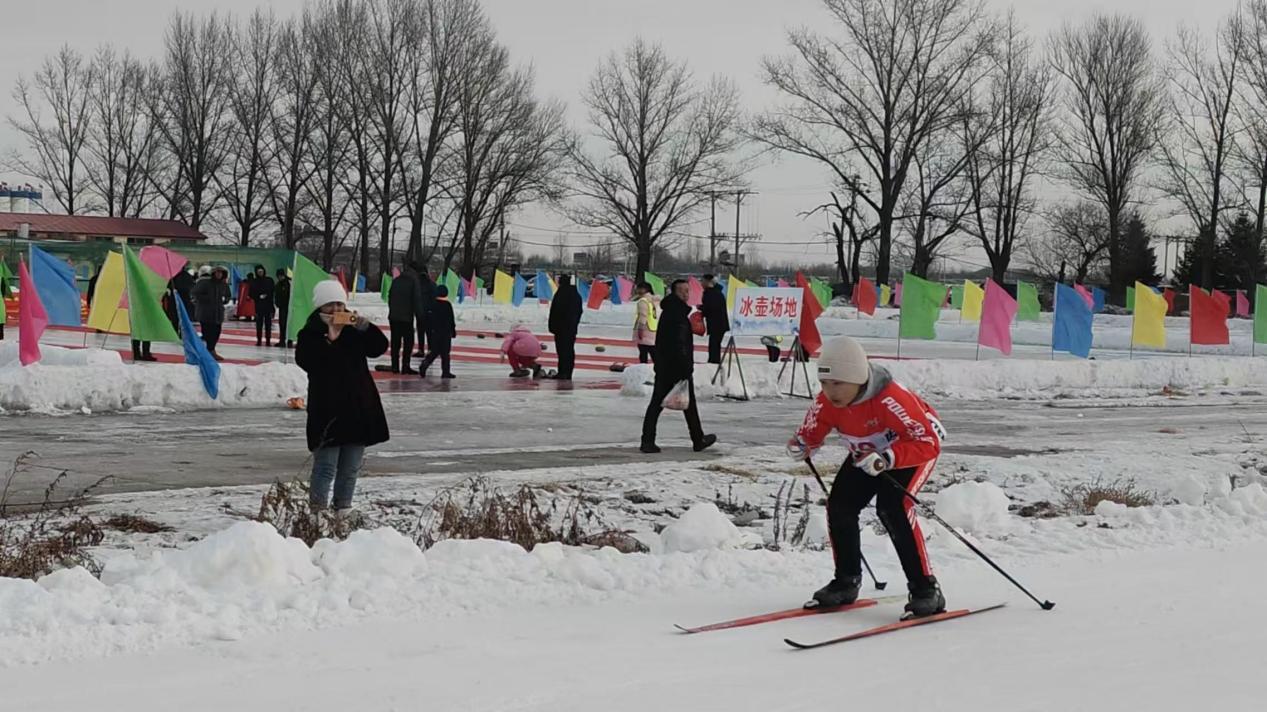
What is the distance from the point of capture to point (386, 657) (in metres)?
5.36

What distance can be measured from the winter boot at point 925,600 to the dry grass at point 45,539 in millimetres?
3746

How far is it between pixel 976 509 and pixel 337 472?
3.93m

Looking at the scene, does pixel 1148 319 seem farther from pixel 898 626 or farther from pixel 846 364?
pixel 846 364

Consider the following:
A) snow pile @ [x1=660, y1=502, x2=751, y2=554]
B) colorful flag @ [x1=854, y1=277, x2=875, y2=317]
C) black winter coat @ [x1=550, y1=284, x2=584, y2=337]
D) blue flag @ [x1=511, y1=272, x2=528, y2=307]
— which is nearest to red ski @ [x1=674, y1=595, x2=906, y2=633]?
snow pile @ [x1=660, y1=502, x2=751, y2=554]

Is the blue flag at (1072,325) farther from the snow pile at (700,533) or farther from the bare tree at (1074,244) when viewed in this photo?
the bare tree at (1074,244)

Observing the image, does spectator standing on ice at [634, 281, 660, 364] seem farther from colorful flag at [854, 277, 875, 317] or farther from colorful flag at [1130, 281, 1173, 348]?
colorful flag at [854, 277, 875, 317]

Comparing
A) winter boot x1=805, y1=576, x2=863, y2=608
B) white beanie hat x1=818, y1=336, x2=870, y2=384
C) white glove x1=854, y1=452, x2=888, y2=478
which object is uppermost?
white beanie hat x1=818, y1=336, x2=870, y2=384

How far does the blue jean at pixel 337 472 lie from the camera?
26.9ft

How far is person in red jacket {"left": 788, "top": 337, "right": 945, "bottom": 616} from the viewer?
5914mm

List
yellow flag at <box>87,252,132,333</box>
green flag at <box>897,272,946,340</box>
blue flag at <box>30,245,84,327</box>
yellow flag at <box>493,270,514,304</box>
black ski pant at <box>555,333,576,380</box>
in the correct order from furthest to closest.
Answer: yellow flag at <box>493,270,514,304</box> < green flag at <box>897,272,946,340</box> < black ski pant at <box>555,333,576,380</box> < yellow flag at <box>87,252,132,333</box> < blue flag at <box>30,245,84,327</box>

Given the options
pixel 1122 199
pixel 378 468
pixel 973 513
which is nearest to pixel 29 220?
pixel 1122 199

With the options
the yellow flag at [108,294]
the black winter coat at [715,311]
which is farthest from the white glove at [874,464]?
the yellow flag at [108,294]

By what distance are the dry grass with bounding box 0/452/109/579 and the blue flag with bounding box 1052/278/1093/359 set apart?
18995mm

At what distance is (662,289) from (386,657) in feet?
161
